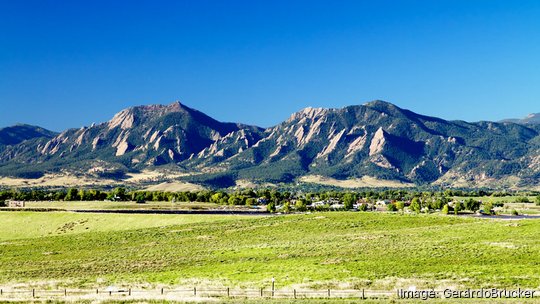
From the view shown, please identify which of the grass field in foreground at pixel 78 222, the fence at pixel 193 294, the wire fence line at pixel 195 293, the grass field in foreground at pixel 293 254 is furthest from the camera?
the grass field in foreground at pixel 78 222

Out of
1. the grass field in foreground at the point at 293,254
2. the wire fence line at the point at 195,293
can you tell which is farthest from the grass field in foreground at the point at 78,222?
the wire fence line at the point at 195,293

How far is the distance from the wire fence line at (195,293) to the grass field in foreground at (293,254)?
3446 mm

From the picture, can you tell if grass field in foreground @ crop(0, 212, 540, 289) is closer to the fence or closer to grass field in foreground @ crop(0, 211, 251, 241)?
grass field in foreground @ crop(0, 211, 251, 241)

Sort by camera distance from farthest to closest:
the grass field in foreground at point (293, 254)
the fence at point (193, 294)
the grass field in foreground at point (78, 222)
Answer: the grass field in foreground at point (78, 222) < the grass field in foreground at point (293, 254) < the fence at point (193, 294)

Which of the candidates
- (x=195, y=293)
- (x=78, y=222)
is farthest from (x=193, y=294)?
(x=78, y=222)

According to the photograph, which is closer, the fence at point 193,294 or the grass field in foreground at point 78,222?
the fence at point 193,294

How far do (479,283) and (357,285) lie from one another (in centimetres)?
1122

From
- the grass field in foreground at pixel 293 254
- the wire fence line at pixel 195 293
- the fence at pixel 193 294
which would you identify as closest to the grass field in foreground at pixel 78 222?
the grass field in foreground at pixel 293 254

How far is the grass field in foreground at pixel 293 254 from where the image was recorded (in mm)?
60281

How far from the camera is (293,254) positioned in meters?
79.7

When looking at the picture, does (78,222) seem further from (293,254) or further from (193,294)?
(193,294)

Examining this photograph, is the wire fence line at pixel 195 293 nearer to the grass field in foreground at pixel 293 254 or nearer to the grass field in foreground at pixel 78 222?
the grass field in foreground at pixel 293 254

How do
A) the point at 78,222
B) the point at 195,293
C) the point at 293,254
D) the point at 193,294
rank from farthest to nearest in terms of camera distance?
the point at 78,222
the point at 293,254
the point at 193,294
the point at 195,293

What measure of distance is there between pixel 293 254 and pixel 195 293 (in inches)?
1112
